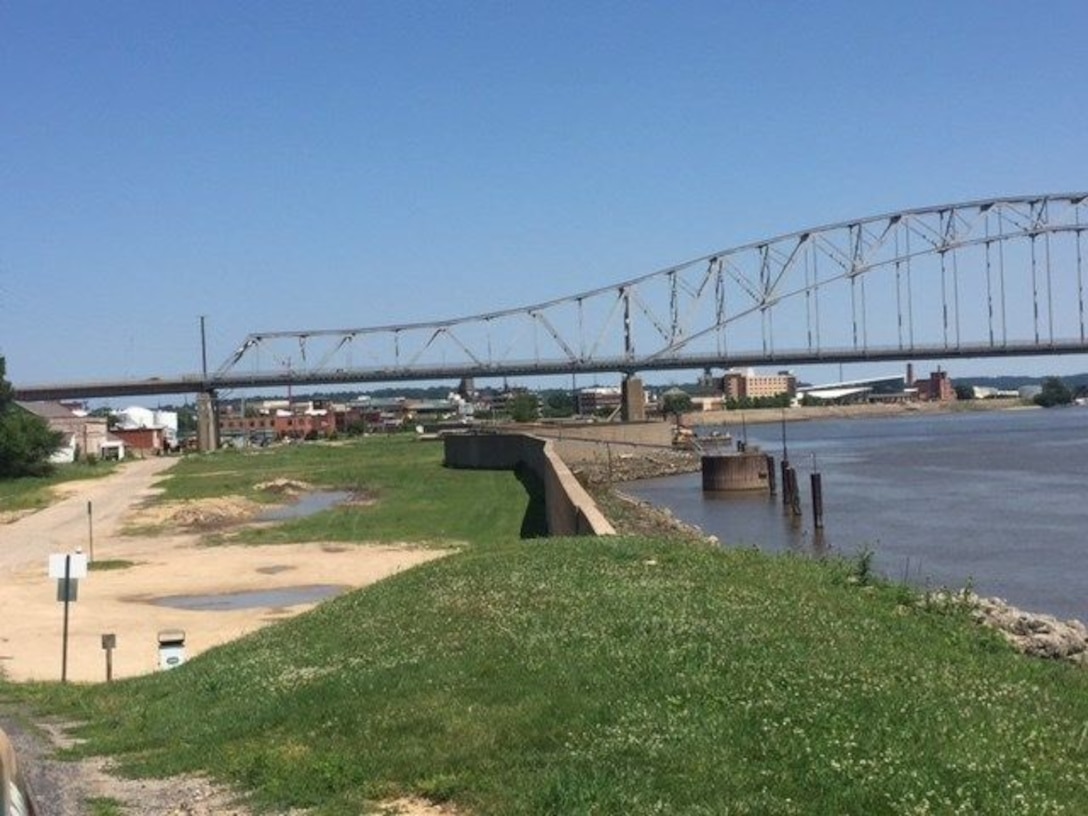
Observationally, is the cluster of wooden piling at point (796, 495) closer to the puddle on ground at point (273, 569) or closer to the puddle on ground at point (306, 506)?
the puddle on ground at point (306, 506)

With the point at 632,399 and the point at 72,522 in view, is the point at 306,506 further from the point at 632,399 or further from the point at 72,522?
the point at 632,399

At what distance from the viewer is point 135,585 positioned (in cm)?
3619

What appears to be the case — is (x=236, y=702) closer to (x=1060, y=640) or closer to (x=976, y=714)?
(x=976, y=714)

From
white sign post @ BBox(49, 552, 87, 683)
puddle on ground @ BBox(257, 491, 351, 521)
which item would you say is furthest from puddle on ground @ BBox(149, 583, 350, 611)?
puddle on ground @ BBox(257, 491, 351, 521)

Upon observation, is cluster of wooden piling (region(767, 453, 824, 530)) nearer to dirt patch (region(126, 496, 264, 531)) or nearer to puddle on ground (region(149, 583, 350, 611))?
dirt patch (region(126, 496, 264, 531))

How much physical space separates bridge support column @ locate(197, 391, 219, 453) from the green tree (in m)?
50.3

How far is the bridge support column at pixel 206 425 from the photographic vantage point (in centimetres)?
14625

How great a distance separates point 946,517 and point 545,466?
51.6 ft

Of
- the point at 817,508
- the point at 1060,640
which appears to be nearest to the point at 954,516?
the point at 817,508

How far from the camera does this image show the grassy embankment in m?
7.37

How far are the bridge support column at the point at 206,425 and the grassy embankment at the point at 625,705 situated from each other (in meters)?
131

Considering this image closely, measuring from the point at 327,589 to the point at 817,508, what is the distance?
83.5 ft

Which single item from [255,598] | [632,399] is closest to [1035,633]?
[255,598]

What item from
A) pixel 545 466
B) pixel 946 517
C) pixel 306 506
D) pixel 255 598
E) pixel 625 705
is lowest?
pixel 946 517
